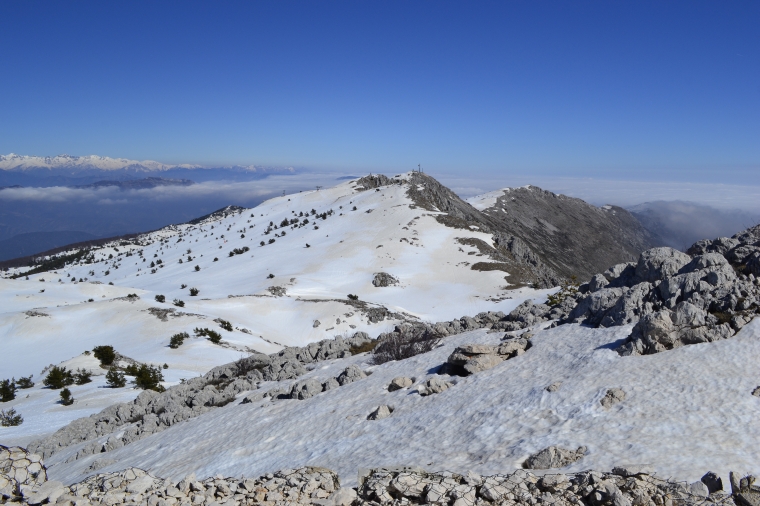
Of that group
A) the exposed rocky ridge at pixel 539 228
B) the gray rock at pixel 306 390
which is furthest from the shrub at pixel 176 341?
the exposed rocky ridge at pixel 539 228

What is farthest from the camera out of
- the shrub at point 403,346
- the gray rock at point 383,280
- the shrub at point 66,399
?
the gray rock at point 383,280

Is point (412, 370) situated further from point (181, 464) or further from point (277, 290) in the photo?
point (277, 290)

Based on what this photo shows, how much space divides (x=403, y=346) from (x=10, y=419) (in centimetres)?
1243

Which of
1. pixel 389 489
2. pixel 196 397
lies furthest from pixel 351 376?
pixel 389 489

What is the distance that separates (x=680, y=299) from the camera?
948cm

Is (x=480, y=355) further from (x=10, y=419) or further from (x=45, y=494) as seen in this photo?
(x=10, y=419)

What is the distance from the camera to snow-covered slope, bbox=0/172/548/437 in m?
24.2

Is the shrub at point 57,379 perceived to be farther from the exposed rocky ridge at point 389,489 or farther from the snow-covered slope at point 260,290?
the exposed rocky ridge at point 389,489

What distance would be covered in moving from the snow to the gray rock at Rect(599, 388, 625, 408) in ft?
0.30

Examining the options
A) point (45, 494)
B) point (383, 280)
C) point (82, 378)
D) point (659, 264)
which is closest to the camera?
point (45, 494)

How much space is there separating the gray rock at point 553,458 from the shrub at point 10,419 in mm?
15483

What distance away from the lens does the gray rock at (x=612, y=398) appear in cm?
700

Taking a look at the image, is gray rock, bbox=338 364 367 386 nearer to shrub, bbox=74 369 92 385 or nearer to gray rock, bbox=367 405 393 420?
gray rock, bbox=367 405 393 420

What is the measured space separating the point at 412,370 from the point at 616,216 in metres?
165
